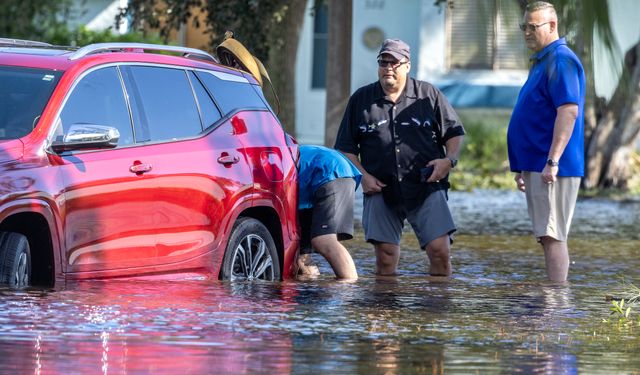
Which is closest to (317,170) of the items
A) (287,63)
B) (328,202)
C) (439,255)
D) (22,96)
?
(328,202)

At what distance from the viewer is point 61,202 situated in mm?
7859

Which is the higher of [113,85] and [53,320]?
[113,85]

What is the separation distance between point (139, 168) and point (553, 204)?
10.1 ft

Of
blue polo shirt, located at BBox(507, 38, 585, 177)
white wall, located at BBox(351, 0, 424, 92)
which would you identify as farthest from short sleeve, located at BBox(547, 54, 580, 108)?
white wall, located at BBox(351, 0, 424, 92)

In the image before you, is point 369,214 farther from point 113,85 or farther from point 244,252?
point 113,85

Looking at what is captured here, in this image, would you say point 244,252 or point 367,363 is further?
point 244,252

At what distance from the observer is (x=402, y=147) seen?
10719 millimetres

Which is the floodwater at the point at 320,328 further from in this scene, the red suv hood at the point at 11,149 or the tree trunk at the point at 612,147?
the tree trunk at the point at 612,147

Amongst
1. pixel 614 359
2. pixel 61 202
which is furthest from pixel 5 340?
pixel 614 359

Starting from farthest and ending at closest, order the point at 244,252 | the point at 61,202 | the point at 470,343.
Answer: the point at 244,252, the point at 61,202, the point at 470,343

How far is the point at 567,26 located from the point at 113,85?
4.06 m

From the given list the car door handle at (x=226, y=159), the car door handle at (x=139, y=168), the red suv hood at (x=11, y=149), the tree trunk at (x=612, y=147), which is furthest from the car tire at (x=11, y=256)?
the tree trunk at (x=612, y=147)

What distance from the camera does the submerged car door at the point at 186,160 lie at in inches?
342

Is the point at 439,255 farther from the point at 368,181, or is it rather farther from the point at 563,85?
the point at 563,85
